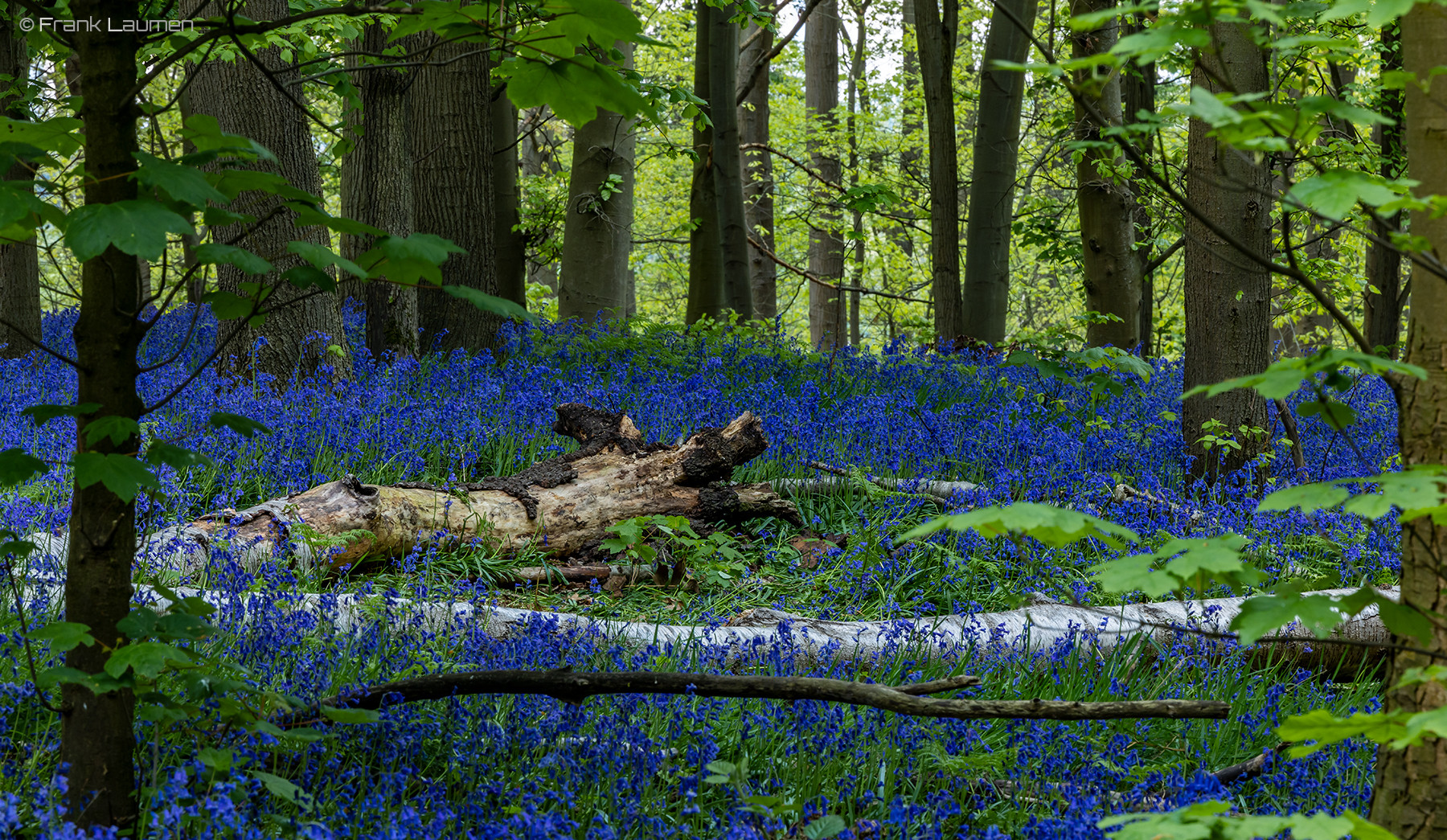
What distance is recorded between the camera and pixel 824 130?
56.3 ft

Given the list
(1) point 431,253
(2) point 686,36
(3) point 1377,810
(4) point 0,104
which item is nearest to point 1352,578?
(3) point 1377,810

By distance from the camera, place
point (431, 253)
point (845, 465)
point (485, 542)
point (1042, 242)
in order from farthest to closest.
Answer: point (1042, 242), point (845, 465), point (485, 542), point (431, 253)

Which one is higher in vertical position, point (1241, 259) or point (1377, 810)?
point (1241, 259)

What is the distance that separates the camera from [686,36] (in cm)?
2125

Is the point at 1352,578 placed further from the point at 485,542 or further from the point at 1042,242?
the point at 1042,242

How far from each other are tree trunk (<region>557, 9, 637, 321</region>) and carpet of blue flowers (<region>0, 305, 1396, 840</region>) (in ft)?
12.5

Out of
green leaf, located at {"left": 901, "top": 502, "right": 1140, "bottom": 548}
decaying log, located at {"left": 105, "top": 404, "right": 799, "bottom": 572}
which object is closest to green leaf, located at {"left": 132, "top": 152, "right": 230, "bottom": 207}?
green leaf, located at {"left": 901, "top": 502, "right": 1140, "bottom": 548}

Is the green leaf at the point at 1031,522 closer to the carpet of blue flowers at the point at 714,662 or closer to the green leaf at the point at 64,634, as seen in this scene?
the carpet of blue flowers at the point at 714,662

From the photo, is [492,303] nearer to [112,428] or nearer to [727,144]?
[112,428]

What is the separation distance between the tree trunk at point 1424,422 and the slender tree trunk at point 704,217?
800cm

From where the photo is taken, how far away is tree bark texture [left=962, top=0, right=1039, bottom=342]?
9.96 meters

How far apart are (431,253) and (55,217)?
0.65 meters

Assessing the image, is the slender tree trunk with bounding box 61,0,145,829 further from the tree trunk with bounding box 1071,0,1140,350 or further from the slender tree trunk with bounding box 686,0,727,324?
the tree trunk with bounding box 1071,0,1140,350

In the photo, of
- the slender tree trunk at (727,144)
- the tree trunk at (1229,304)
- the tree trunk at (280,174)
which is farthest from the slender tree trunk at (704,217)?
the tree trunk at (1229,304)
